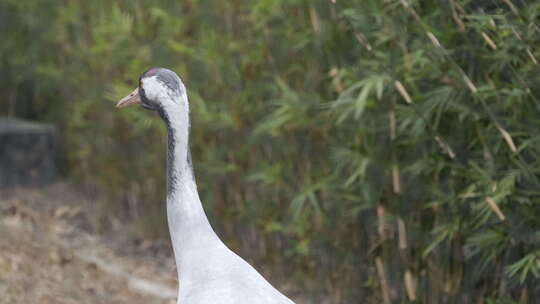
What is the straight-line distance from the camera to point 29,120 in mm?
7645

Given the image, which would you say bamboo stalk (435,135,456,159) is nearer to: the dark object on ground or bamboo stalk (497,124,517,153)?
bamboo stalk (497,124,517,153)

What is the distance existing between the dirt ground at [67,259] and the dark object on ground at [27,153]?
0.38 feet

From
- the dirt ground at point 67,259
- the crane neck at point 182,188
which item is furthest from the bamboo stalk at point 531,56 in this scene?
the dirt ground at point 67,259

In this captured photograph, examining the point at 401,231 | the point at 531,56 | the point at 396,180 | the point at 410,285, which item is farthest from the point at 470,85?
the point at 410,285

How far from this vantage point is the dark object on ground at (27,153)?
265 inches

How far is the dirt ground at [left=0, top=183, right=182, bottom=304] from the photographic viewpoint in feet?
15.3

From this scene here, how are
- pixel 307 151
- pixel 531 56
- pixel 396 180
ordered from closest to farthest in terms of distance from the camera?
pixel 531 56
pixel 396 180
pixel 307 151

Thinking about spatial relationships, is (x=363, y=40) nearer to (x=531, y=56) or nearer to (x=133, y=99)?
(x=531, y=56)

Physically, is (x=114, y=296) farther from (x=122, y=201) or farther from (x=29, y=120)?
(x=29, y=120)

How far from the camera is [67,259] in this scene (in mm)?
5188

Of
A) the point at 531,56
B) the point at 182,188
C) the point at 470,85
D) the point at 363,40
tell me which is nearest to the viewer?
the point at 182,188

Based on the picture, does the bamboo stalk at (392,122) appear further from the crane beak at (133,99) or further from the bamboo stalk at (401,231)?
the crane beak at (133,99)

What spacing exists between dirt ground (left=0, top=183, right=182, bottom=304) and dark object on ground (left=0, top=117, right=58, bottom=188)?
117 mm

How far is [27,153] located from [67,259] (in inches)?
73.8
